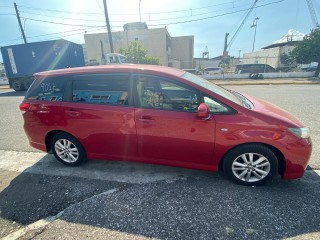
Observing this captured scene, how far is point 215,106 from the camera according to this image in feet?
8.84

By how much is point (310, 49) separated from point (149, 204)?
951 inches

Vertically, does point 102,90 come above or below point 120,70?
below

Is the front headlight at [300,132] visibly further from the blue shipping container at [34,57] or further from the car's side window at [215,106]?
the blue shipping container at [34,57]

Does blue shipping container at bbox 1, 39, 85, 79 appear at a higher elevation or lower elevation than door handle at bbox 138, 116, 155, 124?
higher

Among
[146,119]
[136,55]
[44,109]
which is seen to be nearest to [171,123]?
[146,119]

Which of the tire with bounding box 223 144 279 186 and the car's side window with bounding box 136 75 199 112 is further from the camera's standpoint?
the car's side window with bounding box 136 75 199 112

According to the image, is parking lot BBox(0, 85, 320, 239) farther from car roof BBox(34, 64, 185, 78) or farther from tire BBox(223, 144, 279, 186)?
car roof BBox(34, 64, 185, 78)

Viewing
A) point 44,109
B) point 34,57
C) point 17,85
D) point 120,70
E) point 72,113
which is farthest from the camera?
point 17,85

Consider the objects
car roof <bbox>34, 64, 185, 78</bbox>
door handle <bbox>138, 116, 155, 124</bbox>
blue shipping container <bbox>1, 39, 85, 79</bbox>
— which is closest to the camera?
door handle <bbox>138, 116, 155, 124</bbox>

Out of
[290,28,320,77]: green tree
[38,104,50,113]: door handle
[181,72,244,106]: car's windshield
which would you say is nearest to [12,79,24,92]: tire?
[38,104,50,113]: door handle

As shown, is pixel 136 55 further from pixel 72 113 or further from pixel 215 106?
pixel 215 106

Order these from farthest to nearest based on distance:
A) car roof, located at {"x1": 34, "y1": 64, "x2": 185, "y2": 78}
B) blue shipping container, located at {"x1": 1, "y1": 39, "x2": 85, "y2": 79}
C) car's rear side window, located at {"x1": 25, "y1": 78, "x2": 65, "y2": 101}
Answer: blue shipping container, located at {"x1": 1, "y1": 39, "x2": 85, "y2": 79}, car's rear side window, located at {"x1": 25, "y1": 78, "x2": 65, "y2": 101}, car roof, located at {"x1": 34, "y1": 64, "x2": 185, "y2": 78}

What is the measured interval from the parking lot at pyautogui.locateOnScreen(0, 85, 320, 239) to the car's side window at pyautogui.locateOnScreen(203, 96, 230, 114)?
1.08 meters

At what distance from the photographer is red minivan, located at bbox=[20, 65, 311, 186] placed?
102 inches
